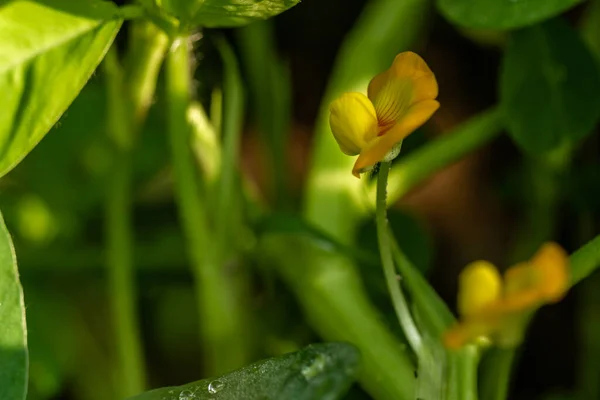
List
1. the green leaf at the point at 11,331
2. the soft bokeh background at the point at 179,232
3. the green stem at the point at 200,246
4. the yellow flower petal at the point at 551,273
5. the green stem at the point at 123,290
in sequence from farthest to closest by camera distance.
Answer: the soft bokeh background at the point at 179,232 → the green stem at the point at 123,290 → the green stem at the point at 200,246 → the green leaf at the point at 11,331 → the yellow flower petal at the point at 551,273

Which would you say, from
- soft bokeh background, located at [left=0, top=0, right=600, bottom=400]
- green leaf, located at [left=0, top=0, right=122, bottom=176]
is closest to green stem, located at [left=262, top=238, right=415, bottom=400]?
soft bokeh background, located at [left=0, top=0, right=600, bottom=400]

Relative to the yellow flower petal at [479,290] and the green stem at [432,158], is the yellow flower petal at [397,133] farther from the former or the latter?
the green stem at [432,158]

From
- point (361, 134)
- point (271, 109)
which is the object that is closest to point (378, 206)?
point (361, 134)

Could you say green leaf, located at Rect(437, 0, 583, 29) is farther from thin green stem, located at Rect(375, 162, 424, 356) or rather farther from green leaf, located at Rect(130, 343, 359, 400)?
green leaf, located at Rect(130, 343, 359, 400)

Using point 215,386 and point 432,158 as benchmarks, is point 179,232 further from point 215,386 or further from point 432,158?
point 215,386

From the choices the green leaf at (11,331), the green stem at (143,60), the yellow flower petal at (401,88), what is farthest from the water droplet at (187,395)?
the green stem at (143,60)
